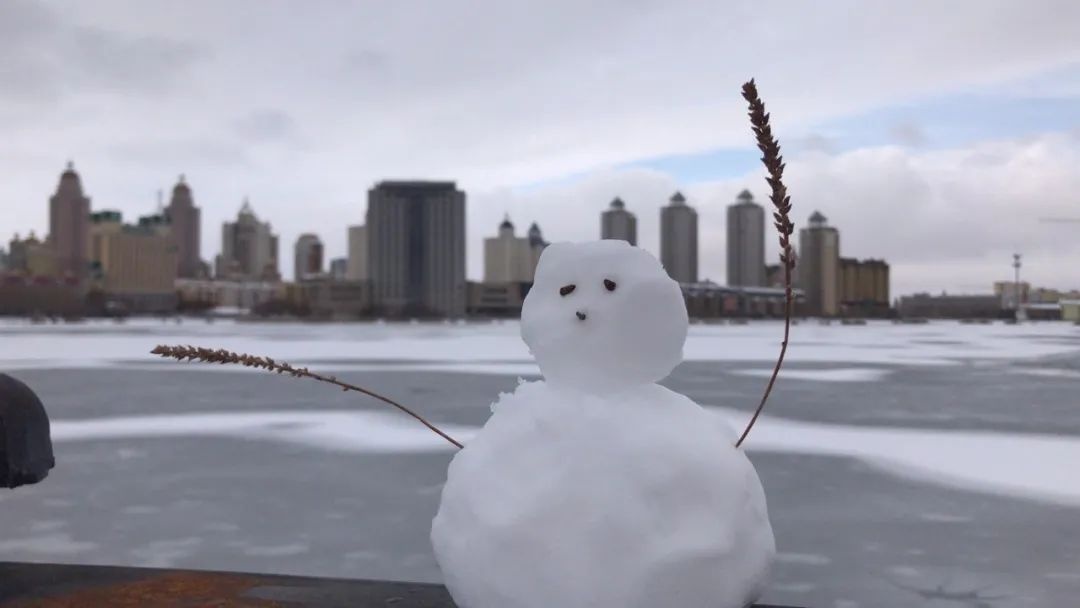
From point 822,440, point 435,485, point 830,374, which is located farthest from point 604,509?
point 830,374

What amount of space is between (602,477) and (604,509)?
130mm

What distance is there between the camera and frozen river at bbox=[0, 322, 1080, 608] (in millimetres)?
6281

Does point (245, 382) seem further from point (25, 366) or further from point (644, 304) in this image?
point (644, 304)

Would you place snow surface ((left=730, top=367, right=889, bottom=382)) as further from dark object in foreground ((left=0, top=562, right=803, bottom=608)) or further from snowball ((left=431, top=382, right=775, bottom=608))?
snowball ((left=431, top=382, right=775, bottom=608))

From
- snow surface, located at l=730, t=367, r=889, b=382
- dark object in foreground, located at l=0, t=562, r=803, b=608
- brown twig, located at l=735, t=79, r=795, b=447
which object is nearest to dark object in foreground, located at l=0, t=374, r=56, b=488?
dark object in foreground, located at l=0, t=562, r=803, b=608

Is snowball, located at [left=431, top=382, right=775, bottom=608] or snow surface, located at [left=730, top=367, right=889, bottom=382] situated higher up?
snowball, located at [left=431, top=382, right=775, bottom=608]

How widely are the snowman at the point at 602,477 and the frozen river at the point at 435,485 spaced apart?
210cm

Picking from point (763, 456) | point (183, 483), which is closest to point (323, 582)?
point (183, 483)

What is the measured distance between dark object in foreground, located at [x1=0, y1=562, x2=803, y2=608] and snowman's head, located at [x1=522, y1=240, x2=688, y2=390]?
1.71 m

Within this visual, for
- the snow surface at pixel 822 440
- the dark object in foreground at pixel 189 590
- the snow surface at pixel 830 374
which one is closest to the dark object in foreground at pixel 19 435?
the dark object in foreground at pixel 189 590

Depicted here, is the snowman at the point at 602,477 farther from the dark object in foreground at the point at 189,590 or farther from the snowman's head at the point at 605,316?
the dark object in foreground at the point at 189,590

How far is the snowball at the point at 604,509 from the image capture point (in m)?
3.60

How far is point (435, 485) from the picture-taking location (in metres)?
9.02

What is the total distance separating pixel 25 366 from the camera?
27188 mm
